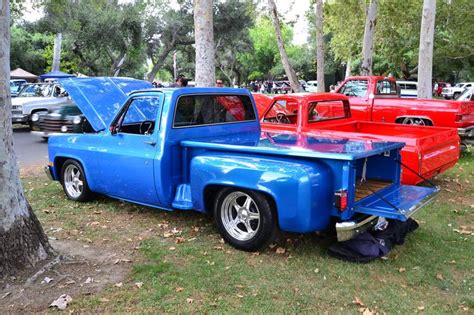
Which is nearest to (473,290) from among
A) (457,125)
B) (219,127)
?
(219,127)

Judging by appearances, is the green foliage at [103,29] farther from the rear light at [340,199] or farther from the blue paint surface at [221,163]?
the rear light at [340,199]

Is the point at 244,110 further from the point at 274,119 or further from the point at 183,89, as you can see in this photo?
the point at 274,119

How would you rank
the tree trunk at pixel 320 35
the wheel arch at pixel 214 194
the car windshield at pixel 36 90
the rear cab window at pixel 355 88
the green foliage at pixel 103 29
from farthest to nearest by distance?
the green foliage at pixel 103 29
the tree trunk at pixel 320 35
the car windshield at pixel 36 90
the rear cab window at pixel 355 88
the wheel arch at pixel 214 194

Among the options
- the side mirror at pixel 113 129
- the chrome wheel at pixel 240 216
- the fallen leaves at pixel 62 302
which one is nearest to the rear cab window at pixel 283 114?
the side mirror at pixel 113 129

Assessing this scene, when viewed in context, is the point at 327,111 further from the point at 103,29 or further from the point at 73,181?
the point at 103,29

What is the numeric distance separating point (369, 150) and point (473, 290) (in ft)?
5.17

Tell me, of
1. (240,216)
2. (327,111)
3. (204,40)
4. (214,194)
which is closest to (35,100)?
(204,40)

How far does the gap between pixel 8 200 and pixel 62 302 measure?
3.51 ft

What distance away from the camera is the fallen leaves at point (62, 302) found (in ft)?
12.1

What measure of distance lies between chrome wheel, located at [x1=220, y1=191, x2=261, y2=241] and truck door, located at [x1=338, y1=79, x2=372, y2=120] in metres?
7.37

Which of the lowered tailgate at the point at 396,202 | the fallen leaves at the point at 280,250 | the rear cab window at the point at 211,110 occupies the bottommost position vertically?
the fallen leaves at the point at 280,250

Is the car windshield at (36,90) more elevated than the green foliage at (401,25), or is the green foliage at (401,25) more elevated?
the green foliage at (401,25)

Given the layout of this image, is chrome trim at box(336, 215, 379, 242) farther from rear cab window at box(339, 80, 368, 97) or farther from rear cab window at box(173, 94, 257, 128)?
rear cab window at box(339, 80, 368, 97)

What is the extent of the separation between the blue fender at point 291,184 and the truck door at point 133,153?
1.12 meters
